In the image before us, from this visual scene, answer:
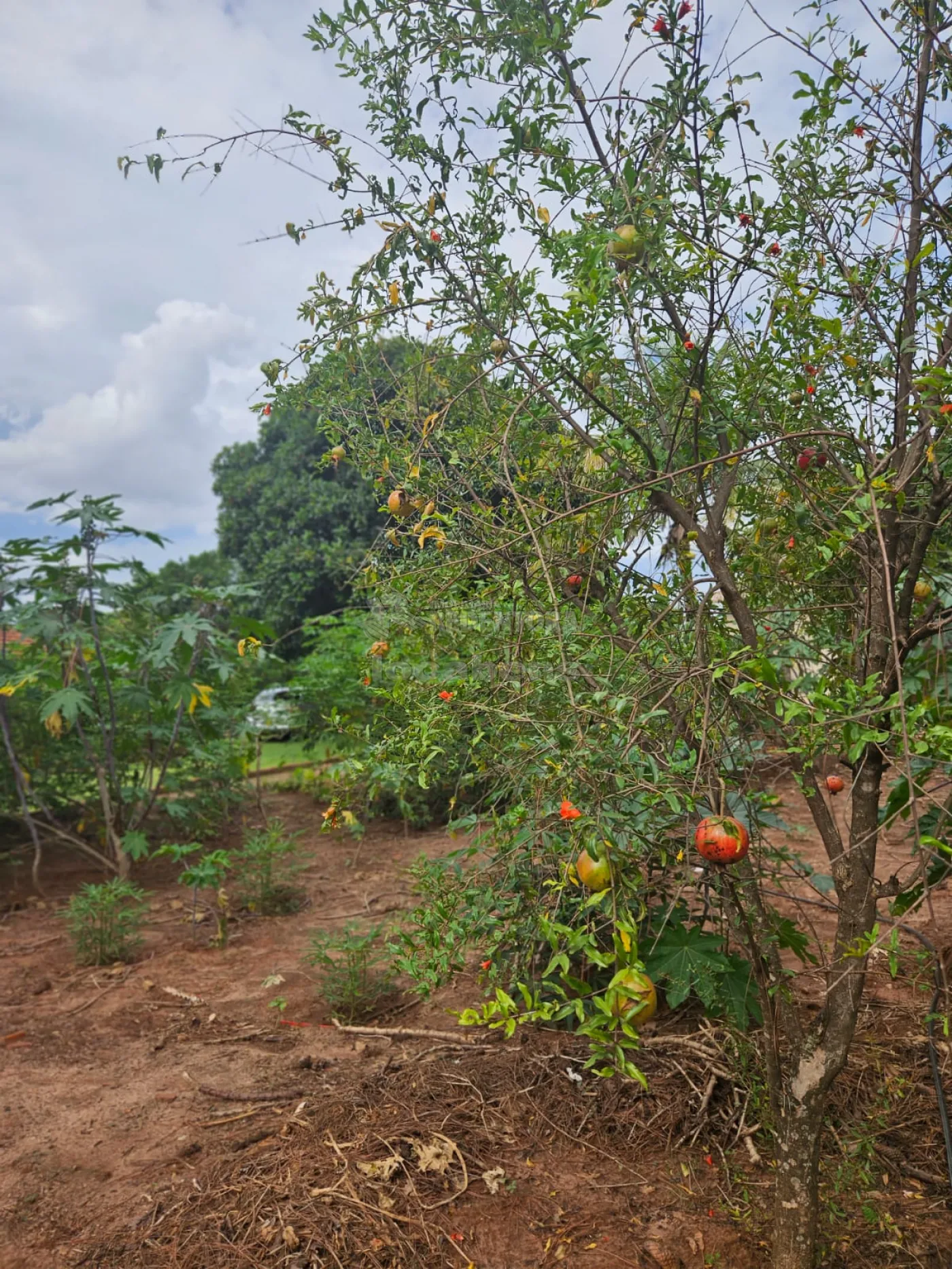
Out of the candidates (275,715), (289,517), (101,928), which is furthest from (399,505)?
(289,517)

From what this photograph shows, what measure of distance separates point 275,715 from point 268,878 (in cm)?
221

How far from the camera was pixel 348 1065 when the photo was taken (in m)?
2.92

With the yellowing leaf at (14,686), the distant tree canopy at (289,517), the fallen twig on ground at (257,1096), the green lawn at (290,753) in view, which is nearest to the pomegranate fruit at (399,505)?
the fallen twig on ground at (257,1096)

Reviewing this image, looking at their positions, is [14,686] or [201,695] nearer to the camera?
[14,686]

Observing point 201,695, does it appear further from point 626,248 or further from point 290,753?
point 290,753

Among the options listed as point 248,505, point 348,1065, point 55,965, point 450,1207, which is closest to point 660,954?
point 450,1207

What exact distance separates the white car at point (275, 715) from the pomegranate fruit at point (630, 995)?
5068 millimetres

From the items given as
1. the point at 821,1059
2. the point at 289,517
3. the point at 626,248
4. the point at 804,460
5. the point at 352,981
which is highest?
the point at 289,517

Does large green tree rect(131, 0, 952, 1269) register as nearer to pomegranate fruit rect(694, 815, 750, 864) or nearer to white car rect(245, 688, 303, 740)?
pomegranate fruit rect(694, 815, 750, 864)

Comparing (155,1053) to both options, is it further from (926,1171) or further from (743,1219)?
(926,1171)

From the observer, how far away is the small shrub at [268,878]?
4.80m

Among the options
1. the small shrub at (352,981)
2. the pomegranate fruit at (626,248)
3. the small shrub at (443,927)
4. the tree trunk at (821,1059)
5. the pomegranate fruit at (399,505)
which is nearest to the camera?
the pomegranate fruit at (626,248)

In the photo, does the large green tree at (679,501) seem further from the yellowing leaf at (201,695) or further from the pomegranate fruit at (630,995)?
the yellowing leaf at (201,695)

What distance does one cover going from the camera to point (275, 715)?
6918mm
